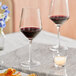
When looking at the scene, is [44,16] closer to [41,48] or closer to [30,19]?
[41,48]

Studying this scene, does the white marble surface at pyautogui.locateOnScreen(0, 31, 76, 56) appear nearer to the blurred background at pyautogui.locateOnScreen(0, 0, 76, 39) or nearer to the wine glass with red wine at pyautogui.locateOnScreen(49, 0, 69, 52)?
the wine glass with red wine at pyautogui.locateOnScreen(49, 0, 69, 52)

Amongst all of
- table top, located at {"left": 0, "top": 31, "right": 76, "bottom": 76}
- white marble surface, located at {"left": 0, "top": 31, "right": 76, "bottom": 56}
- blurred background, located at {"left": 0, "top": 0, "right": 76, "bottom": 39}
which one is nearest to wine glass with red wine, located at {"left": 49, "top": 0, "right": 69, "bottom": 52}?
table top, located at {"left": 0, "top": 31, "right": 76, "bottom": 76}

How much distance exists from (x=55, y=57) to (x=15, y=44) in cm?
44

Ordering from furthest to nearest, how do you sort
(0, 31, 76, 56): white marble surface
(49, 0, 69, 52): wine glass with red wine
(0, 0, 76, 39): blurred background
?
(0, 0, 76, 39): blurred background, (0, 31, 76, 56): white marble surface, (49, 0, 69, 52): wine glass with red wine

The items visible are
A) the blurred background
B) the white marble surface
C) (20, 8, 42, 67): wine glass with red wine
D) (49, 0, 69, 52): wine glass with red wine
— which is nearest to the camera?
(20, 8, 42, 67): wine glass with red wine

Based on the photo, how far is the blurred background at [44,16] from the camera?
2.23 meters

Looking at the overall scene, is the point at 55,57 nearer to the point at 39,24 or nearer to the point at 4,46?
the point at 39,24

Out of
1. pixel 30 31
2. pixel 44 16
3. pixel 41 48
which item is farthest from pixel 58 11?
pixel 44 16

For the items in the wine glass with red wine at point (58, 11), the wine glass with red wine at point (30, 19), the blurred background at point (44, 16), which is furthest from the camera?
the blurred background at point (44, 16)

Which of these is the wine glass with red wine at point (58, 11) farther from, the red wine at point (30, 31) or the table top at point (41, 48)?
the red wine at point (30, 31)

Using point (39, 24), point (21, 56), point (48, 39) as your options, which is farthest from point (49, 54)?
point (48, 39)

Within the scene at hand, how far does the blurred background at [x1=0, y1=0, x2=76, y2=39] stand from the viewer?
2.23m

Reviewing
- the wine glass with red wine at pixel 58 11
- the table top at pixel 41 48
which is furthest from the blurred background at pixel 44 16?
the wine glass with red wine at pixel 58 11

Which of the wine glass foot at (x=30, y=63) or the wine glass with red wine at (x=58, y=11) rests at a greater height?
the wine glass with red wine at (x=58, y=11)
